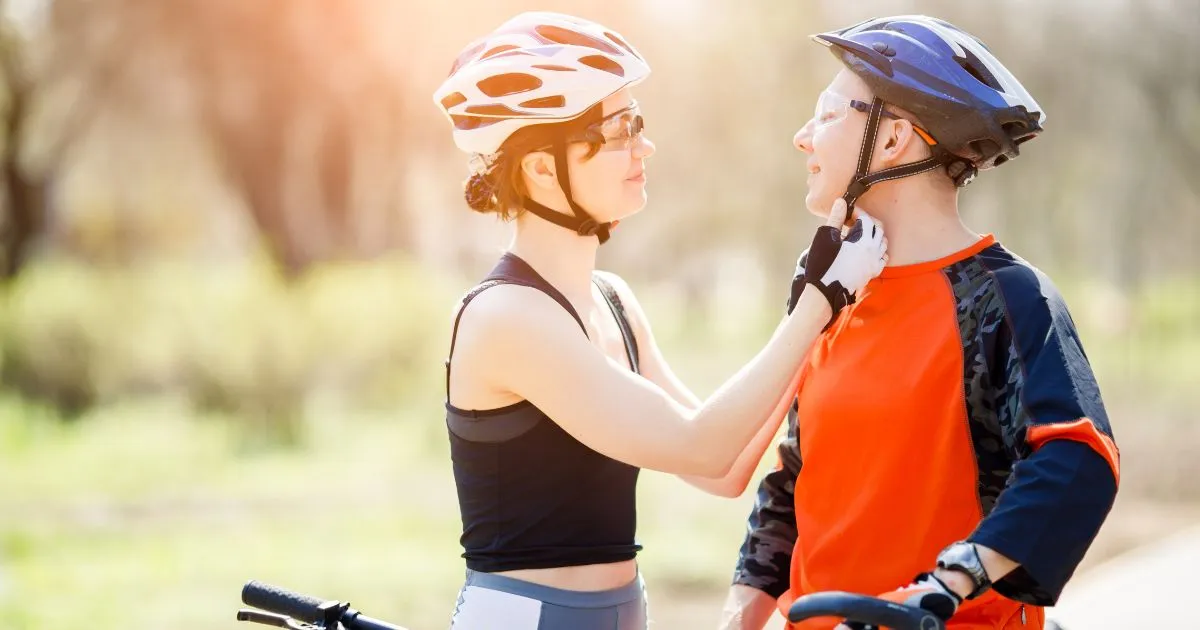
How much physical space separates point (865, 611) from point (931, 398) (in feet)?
1.70

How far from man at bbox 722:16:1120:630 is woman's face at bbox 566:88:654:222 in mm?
465

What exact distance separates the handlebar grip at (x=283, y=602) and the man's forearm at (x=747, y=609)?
0.93 m

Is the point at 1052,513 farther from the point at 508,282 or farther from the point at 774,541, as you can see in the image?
the point at 508,282

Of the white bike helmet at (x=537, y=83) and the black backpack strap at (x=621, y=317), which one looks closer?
the white bike helmet at (x=537, y=83)

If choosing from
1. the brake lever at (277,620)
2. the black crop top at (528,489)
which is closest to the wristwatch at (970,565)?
the black crop top at (528,489)

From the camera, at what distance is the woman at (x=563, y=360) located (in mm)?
2582

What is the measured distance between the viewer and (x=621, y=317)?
311cm

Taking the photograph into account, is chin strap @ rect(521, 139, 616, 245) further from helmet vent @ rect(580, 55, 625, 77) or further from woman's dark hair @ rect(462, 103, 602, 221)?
helmet vent @ rect(580, 55, 625, 77)

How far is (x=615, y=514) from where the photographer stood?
2.83m

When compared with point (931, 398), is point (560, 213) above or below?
above

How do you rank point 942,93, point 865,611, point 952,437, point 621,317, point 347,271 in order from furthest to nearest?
point 347,271, point 621,317, point 942,93, point 952,437, point 865,611

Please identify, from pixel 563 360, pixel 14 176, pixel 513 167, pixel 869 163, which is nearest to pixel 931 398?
pixel 869 163

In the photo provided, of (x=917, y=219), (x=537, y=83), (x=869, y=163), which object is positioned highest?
(x=537, y=83)

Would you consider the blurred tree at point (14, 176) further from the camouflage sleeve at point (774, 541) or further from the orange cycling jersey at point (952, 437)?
the orange cycling jersey at point (952, 437)
